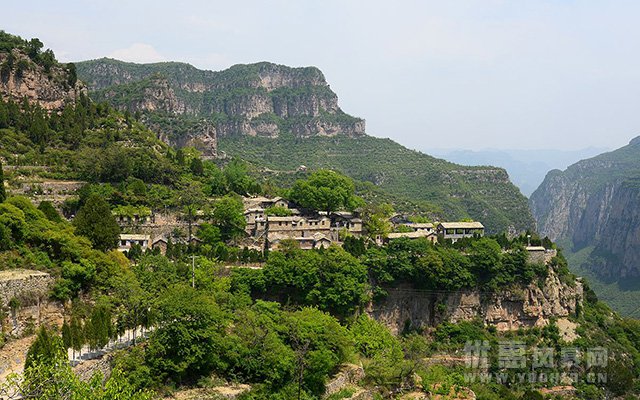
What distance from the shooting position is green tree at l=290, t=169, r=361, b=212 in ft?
185

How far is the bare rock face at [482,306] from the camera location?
49.1m

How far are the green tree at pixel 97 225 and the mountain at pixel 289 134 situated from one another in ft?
191

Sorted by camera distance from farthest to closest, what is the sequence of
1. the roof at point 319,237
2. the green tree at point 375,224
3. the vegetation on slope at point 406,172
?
1. the vegetation on slope at point 406,172
2. the green tree at point 375,224
3. the roof at point 319,237

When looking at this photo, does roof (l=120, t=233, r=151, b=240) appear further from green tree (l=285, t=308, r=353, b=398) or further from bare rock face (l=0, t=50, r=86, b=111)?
bare rock face (l=0, t=50, r=86, b=111)

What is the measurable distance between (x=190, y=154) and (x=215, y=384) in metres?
56.7

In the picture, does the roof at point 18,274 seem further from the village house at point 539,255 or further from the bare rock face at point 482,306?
the village house at point 539,255

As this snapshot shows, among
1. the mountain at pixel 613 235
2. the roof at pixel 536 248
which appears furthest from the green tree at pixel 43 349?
the mountain at pixel 613 235

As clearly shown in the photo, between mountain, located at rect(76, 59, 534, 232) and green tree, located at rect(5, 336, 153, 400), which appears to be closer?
green tree, located at rect(5, 336, 153, 400)

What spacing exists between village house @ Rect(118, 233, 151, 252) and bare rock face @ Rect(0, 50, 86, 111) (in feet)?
96.2

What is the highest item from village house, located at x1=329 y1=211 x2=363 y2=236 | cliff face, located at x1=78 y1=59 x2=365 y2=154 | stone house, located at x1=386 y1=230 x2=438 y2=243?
cliff face, located at x1=78 y1=59 x2=365 y2=154

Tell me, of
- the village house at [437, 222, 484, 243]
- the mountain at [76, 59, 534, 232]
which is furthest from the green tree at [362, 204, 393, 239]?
the mountain at [76, 59, 534, 232]

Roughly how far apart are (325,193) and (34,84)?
119ft

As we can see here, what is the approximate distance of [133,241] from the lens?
45688mm

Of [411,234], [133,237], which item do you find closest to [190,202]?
[133,237]
